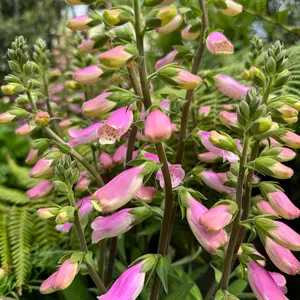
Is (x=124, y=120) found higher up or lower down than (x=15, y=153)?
higher up

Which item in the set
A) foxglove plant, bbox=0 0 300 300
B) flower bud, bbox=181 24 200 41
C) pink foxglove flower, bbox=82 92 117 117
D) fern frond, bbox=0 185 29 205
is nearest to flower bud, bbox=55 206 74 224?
foxglove plant, bbox=0 0 300 300

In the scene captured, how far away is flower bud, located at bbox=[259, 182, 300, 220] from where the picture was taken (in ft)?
1.44

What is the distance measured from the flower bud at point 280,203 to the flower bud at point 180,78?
13cm

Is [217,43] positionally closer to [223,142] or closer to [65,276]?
[223,142]

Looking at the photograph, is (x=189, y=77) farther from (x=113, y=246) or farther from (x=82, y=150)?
(x=82, y=150)

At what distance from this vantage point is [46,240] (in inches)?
32.2

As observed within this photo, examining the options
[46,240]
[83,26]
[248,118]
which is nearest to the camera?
[248,118]

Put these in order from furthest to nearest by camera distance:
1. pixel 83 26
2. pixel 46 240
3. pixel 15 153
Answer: pixel 15 153, pixel 46 240, pixel 83 26

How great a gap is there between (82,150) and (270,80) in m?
0.52

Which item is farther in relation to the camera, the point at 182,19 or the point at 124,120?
the point at 182,19

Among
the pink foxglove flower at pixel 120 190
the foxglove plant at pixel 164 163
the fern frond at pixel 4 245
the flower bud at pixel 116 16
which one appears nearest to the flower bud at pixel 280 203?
the foxglove plant at pixel 164 163

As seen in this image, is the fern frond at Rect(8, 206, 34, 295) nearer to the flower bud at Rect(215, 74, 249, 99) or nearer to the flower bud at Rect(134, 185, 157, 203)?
the flower bud at Rect(134, 185, 157, 203)

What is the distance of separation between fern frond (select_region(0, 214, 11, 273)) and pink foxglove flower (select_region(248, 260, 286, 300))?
16.9 inches

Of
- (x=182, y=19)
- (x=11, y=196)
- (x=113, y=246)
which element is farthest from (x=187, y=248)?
(x=182, y=19)
